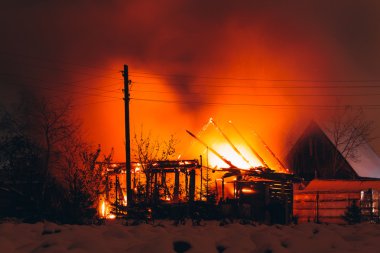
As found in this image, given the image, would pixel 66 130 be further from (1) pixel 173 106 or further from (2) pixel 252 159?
(2) pixel 252 159

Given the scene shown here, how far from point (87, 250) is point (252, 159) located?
28.7 metres

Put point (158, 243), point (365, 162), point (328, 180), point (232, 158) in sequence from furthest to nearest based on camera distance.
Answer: point (365, 162) → point (232, 158) → point (328, 180) → point (158, 243)

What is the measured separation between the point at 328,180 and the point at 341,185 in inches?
67.4

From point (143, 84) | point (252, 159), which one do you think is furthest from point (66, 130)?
point (252, 159)

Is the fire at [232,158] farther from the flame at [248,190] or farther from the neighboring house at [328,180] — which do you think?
the flame at [248,190]

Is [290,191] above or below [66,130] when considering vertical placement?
below

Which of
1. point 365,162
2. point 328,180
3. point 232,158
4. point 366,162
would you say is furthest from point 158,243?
point 366,162

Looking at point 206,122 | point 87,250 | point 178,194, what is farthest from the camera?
point 206,122

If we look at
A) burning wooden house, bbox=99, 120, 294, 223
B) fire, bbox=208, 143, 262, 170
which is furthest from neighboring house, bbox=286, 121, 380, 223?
fire, bbox=208, 143, 262, 170

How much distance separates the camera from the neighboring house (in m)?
27.3

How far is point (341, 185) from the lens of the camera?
92.6 feet

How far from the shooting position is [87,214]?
14.5 m

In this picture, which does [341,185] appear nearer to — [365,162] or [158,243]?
[365,162]

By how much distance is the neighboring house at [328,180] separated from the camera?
27.3 m
